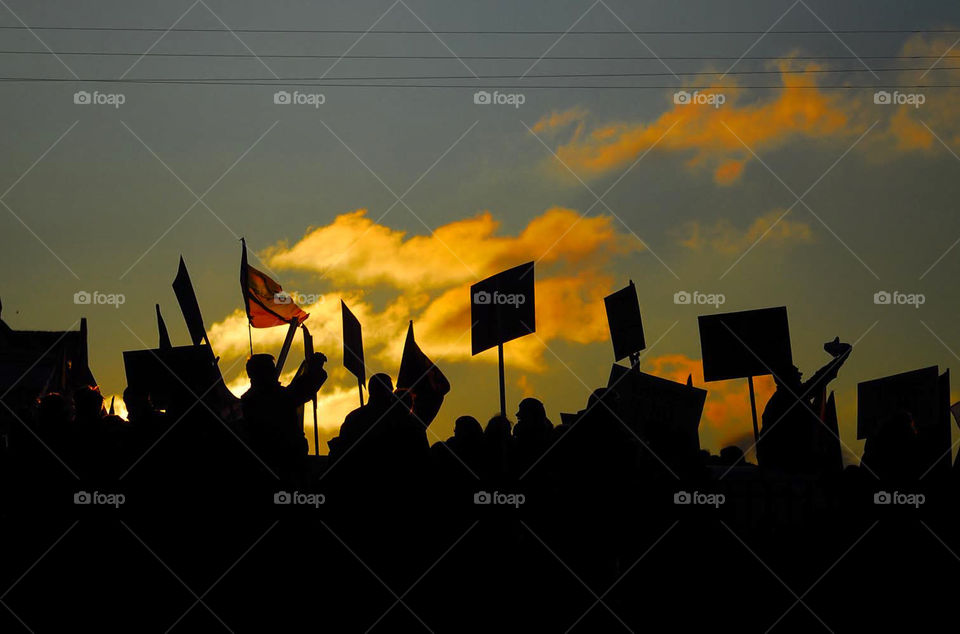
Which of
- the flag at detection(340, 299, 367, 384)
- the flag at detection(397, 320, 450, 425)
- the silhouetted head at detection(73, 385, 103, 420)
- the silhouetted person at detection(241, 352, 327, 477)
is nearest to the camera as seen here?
the silhouetted head at detection(73, 385, 103, 420)

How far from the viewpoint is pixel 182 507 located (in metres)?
7.14

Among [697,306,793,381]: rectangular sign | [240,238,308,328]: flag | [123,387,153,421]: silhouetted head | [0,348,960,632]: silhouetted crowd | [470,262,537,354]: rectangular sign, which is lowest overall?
[0,348,960,632]: silhouetted crowd

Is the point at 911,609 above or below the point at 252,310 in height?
below

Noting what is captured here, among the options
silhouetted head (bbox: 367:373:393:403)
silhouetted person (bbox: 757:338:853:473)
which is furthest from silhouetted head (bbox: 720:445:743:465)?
silhouetted head (bbox: 367:373:393:403)

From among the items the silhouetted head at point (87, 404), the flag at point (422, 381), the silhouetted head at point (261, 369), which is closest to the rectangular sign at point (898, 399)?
the flag at point (422, 381)

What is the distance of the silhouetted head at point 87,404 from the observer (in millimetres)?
7457

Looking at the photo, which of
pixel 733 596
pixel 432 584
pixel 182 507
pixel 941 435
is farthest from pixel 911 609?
pixel 182 507

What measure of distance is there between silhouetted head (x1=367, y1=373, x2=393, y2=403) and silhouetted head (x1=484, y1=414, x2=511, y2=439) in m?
0.97

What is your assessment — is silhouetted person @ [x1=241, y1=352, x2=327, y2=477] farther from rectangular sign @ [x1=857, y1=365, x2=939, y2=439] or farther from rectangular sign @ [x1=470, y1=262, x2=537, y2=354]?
rectangular sign @ [x1=857, y1=365, x2=939, y2=439]

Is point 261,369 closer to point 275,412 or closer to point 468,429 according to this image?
point 275,412

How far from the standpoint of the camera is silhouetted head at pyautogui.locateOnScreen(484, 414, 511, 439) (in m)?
8.29

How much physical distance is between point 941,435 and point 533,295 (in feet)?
13.5

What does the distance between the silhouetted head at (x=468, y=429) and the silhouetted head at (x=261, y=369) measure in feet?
5.26

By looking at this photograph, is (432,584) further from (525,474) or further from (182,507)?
(182,507)
